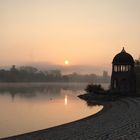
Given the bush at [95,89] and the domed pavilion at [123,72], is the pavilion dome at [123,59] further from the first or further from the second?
the bush at [95,89]

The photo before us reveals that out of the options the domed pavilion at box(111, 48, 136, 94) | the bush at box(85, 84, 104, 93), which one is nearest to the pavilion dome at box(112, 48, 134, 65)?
the domed pavilion at box(111, 48, 136, 94)

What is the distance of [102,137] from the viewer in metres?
22.5

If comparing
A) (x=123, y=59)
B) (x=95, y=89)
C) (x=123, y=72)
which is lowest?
(x=95, y=89)

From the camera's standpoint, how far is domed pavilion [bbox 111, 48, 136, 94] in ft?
249

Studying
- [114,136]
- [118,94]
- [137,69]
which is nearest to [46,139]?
[114,136]

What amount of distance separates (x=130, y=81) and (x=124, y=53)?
20.7ft

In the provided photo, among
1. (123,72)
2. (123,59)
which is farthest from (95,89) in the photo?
(123,59)

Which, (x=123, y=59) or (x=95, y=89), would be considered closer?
(x=123, y=59)

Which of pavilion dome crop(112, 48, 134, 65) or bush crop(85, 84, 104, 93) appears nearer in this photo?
pavilion dome crop(112, 48, 134, 65)

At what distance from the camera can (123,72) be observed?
7644 centimetres

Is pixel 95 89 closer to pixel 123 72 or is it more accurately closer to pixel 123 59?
pixel 123 72

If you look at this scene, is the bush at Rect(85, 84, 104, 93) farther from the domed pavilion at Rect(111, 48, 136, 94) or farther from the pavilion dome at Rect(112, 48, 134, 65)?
the pavilion dome at Rect(112, 48, 134, 65)

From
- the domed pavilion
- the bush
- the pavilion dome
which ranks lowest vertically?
the bush

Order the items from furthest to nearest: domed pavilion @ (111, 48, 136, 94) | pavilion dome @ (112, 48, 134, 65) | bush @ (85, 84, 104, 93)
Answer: bush @ (85, 84, 104, 93) < domed pavilion @ (111, 48, 136, 94) < pavilion dome @ (112, 48, 134, 65)
